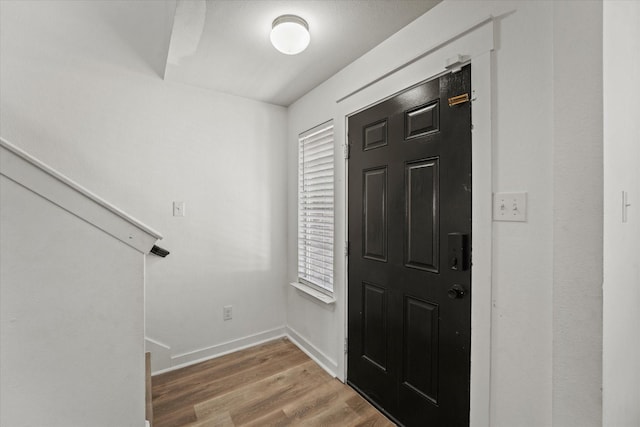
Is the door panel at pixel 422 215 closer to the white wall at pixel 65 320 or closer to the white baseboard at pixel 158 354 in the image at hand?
the white wall at pixel 65 320

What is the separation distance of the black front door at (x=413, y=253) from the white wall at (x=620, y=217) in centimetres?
45

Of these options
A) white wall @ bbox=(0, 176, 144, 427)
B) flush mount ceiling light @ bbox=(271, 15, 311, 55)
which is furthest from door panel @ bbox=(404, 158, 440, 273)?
white wall @ bbox=(0, 176, 144, 427)

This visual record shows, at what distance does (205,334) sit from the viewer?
2.42 m

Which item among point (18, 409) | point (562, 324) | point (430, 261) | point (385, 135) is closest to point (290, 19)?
point (385, 135)

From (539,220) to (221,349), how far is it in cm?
252

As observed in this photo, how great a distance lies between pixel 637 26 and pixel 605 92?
0.64 meters

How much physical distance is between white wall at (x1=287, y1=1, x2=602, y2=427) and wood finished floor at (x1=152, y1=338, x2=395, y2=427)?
92 centimetres

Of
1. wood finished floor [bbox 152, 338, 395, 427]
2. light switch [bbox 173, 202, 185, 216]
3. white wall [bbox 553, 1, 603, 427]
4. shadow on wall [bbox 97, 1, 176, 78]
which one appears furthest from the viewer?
light switch [bbox 173, 202, 185, 216]

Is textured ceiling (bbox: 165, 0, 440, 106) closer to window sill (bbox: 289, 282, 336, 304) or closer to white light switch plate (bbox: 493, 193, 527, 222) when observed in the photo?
white light switch plate (bbox: 493, 193, 527, 222)

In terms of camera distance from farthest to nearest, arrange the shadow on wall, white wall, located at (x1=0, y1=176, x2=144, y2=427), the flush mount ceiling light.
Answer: the shadow on wall < the flush mount ceiling light < white wall, located at (x1=0, y1=176, x2=144, y2=427)

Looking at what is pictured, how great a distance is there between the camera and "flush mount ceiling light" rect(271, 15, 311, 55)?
1.54 meters

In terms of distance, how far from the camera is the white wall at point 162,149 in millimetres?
1864

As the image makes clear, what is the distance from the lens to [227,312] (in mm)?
2521

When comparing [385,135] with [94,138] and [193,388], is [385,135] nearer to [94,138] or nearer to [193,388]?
[94,138]
